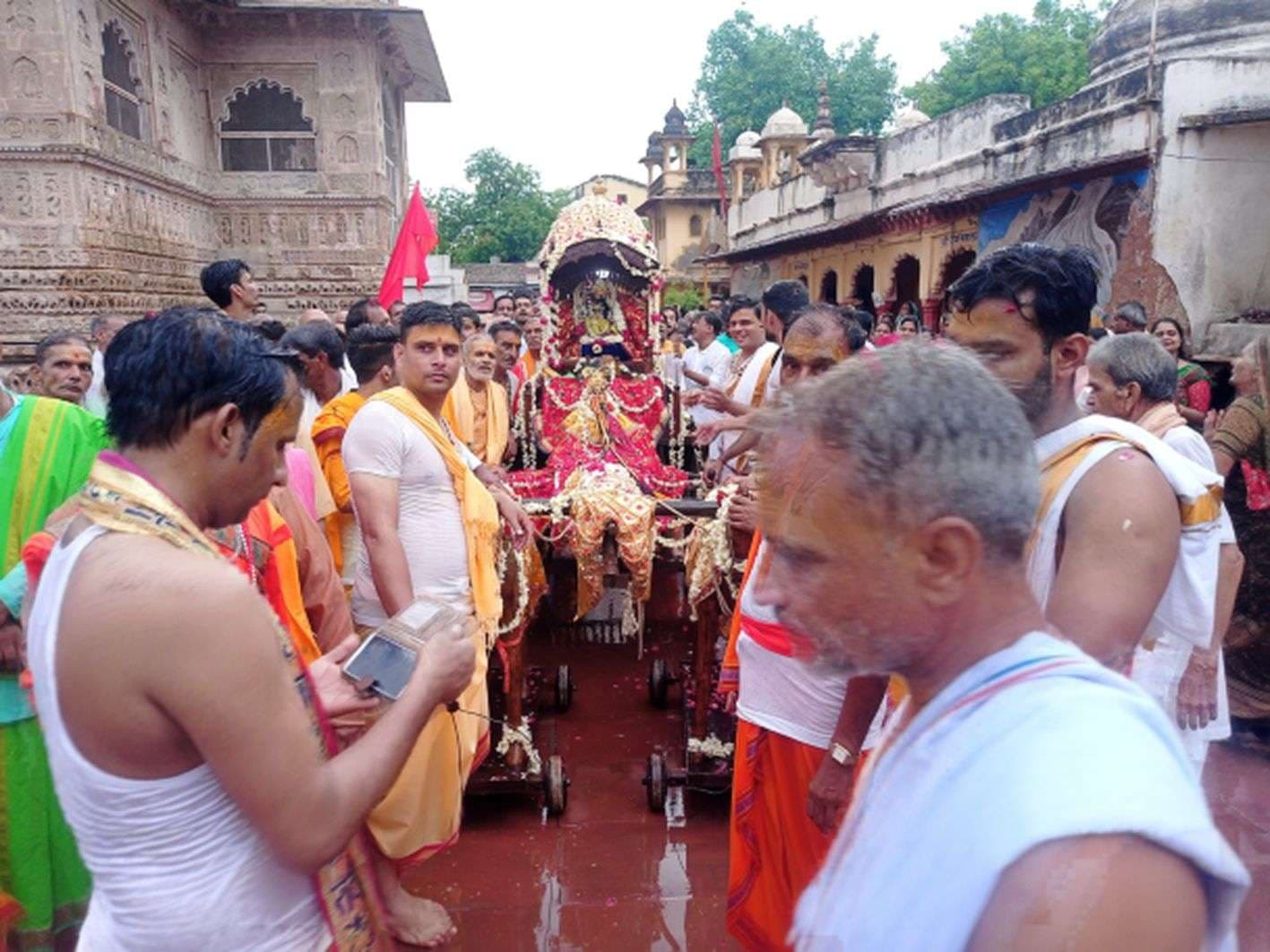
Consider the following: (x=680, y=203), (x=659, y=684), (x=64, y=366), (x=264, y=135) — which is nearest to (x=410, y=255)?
(x=64, y=366)

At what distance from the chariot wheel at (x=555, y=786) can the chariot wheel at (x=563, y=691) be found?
0.89m

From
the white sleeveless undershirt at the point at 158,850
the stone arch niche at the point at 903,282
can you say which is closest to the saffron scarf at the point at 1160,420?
the white sleeveless undershirt at the point at 158,850

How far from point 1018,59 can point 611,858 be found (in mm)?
36883

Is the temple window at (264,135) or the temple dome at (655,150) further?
the temple dome at (655,150)

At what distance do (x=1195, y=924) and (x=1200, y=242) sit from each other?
35.2 feet

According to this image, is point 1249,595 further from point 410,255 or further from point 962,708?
point 410,255

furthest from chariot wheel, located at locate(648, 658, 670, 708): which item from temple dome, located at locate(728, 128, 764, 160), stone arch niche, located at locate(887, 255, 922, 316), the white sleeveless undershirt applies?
temple dome, located at locate(728, 128, 764, 160)

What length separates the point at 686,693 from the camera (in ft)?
14.7

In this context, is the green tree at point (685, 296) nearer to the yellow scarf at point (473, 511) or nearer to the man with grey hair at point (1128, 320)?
the man with grey hair at point (1128, 320)

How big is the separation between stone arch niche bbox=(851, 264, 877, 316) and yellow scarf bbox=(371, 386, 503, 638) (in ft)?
52.5

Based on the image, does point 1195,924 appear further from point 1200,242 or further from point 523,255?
point 523,255

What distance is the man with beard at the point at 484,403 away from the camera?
530 cm

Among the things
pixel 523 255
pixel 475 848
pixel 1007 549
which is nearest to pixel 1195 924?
pixel 1007 549

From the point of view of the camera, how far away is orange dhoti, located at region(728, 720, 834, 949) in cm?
255
